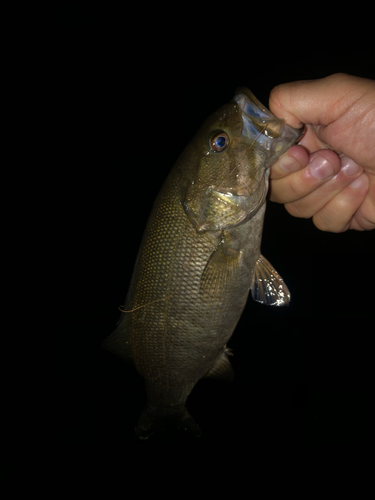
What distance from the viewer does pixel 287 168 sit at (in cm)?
190

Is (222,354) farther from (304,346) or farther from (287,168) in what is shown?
(304,346)

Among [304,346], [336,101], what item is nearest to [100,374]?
[304,346]

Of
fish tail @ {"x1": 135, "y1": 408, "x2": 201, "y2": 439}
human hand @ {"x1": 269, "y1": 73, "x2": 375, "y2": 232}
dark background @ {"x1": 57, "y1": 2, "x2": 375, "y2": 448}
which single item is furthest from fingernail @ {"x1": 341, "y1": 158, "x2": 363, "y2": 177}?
dark background @ {"x1": 57, "y1": 2, "x2": 375, "y2": 448}

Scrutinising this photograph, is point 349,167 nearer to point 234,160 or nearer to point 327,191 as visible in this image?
point 327,191

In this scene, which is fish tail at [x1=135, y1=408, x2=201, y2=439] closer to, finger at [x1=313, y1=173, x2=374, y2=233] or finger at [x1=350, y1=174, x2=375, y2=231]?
finger at [x1=313, y1=173, x2=374, y2=233]

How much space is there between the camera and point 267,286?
5.65ft

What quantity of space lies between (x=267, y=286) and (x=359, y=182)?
1.19 metres

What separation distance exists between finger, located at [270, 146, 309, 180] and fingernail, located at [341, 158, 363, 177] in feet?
1.21

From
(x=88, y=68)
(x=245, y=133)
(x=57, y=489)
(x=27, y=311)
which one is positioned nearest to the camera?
(x=245, y=133)

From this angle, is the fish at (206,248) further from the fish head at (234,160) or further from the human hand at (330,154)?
the human hand at (330,154)

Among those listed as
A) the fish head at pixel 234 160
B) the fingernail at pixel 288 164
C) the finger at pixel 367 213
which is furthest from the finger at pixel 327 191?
the fish head at pixel 234 160

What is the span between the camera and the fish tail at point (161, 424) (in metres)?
2.10

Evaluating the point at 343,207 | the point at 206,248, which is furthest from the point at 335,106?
the point at 206,248

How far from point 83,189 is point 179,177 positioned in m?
6.38
